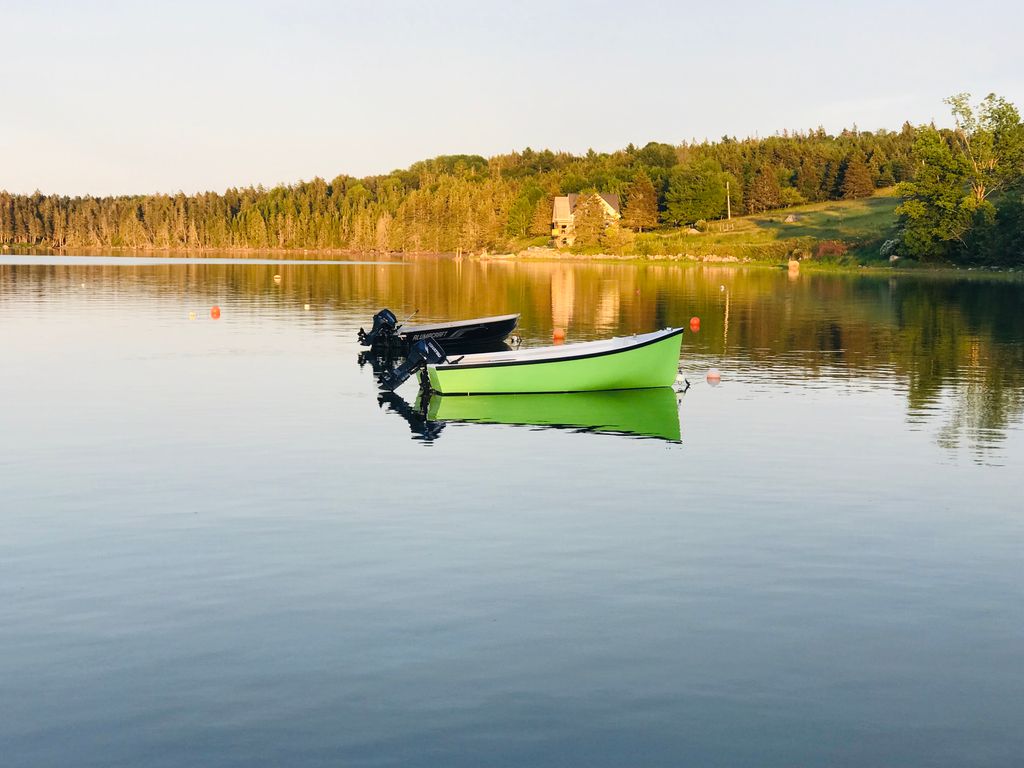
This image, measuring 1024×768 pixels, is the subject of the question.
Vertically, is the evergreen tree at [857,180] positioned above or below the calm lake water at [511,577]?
above

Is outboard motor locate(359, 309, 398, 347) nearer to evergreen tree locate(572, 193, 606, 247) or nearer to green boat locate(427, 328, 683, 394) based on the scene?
green boat locate(427, 328, 683, 394)

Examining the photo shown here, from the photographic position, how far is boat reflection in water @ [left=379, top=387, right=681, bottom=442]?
102 ft

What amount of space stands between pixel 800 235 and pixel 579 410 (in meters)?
139

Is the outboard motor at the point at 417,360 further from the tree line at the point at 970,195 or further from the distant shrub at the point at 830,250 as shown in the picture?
the distant shrub at the point at 830,250

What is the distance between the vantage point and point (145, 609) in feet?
49.2

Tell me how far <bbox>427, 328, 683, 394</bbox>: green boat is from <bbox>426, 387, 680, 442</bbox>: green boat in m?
0.34

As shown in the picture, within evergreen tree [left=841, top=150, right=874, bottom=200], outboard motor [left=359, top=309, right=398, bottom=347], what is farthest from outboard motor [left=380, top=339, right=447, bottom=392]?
evergreen tree [left=841, top=150, right=874, bottom=200]

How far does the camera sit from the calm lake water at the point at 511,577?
11398mm

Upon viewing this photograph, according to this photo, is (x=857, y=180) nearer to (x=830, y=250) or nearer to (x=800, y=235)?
(x=800, y=235)

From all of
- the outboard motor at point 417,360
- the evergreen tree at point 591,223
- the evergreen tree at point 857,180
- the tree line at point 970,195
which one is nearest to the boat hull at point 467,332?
the outboard motor at point 417,360

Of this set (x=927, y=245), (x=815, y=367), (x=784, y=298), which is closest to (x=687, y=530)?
(x=815, y=367)

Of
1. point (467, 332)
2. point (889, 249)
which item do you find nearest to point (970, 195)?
point (889, 249)

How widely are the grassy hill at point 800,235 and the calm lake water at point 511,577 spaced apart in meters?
109

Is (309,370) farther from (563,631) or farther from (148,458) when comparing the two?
(563,631)
